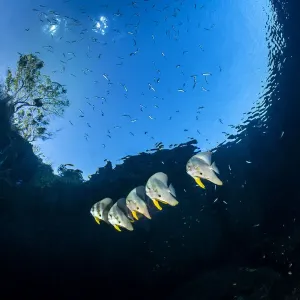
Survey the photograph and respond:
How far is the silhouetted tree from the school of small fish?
5881 millimetres

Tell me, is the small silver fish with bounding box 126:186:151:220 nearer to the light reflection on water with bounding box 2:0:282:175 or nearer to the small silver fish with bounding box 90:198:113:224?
the small silver fish with bounding box 90:198:113:224

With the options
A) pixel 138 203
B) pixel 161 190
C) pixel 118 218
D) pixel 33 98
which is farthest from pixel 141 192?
pixel 33 98

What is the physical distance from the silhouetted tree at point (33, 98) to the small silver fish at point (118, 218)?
627cm

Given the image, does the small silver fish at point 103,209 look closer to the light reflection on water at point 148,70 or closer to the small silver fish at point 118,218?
the small silver fish at point 118,218

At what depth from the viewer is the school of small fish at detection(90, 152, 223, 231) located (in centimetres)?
518

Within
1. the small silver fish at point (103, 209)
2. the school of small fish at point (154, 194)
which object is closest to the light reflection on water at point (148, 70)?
the small silver fish at point (103, 209)

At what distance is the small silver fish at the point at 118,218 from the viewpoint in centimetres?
599

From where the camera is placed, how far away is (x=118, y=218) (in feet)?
19.8

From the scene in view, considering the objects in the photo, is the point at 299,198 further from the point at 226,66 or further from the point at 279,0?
the point at 279,0

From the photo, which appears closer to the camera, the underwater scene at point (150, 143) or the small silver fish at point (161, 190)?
the small silver fish at point (161, 190)

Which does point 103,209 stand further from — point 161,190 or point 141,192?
point 161,190

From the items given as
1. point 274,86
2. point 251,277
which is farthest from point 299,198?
point 274,86

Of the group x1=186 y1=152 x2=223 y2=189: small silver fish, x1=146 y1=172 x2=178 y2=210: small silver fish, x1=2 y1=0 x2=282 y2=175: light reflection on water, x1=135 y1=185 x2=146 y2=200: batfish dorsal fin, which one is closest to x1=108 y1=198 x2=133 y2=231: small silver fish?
x1=135 y1=185 x2=146 y2=200: batfish dorsal fin

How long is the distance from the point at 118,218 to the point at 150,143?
6.06m
